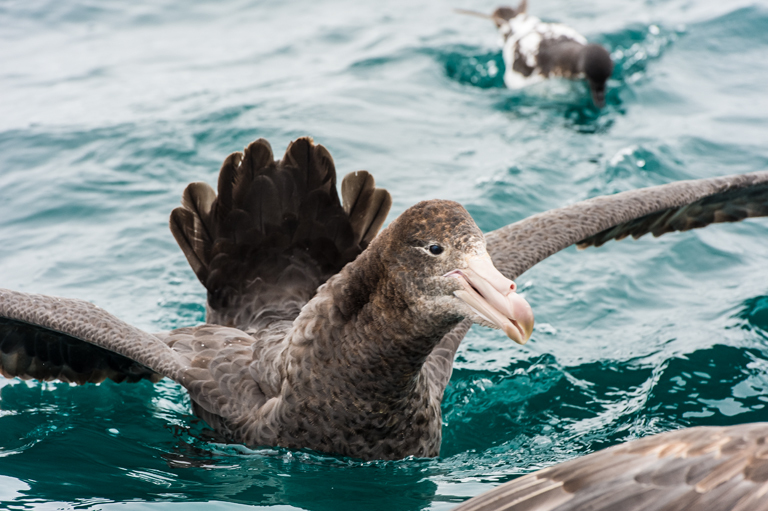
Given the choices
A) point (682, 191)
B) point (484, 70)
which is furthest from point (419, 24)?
point (682, 191)

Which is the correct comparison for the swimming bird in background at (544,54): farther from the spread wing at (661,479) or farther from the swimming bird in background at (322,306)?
the spread wing at (661,479)

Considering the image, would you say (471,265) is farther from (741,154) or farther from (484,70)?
(484,70)

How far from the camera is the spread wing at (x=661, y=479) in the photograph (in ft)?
8.89

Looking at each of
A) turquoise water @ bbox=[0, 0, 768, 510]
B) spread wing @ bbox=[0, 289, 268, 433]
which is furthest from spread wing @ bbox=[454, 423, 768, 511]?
spread wing @ bbox=[0, 289, 268, 433]

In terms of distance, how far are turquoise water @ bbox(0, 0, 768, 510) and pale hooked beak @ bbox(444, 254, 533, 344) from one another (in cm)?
126

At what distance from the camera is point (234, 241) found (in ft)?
18.4

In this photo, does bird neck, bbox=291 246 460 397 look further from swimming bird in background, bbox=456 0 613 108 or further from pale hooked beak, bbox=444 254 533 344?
swimming bird in background, bbox=456 0 613 108

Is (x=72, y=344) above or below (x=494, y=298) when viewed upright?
below

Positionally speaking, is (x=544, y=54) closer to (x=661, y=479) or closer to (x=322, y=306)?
(x=322, y=306)

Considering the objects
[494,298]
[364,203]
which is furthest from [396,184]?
[494,298]

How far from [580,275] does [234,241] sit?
12.0 feet

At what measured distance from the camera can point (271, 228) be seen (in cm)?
557

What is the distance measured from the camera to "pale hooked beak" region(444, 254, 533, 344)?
354 centimetres

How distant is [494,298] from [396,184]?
5433 mm
